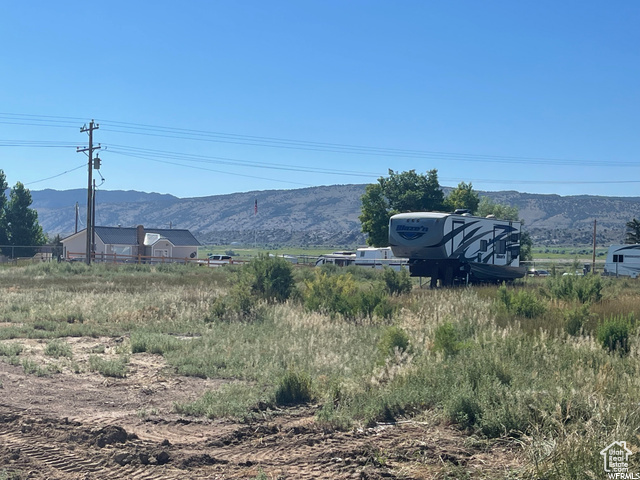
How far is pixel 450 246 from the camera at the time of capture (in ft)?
98.4

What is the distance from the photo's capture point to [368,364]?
33.4ft

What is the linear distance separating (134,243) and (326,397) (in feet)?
216

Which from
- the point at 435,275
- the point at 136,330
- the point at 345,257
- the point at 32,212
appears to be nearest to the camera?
the point at 136,330

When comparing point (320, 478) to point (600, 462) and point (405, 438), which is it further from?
point (600, 462)

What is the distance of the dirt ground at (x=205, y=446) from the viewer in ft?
18.9

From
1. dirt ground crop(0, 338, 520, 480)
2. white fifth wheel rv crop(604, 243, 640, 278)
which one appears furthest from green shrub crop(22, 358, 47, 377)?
white fifth wheel rv crop(604, 243, 640, 278)

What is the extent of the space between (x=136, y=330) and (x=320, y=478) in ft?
36.8

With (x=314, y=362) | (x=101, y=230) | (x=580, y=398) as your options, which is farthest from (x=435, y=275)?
(x=101, y=230)

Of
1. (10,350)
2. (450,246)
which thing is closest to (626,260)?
(450,246)

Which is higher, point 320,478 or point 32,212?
point 32,212

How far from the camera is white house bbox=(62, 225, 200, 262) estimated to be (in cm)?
6912

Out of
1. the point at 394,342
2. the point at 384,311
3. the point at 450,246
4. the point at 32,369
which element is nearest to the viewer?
the point at 394,342

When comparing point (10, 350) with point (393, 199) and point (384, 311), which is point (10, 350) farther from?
point (393, 199)

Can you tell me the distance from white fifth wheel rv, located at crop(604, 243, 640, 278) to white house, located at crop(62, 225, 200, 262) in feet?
137
